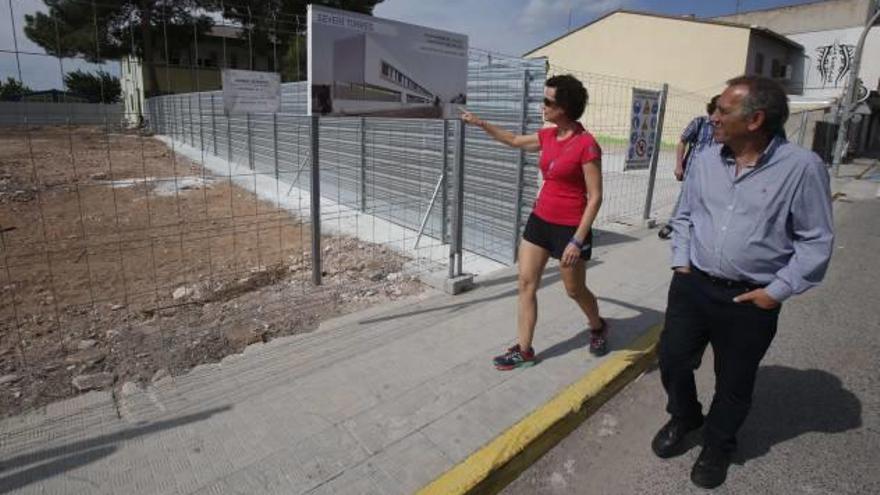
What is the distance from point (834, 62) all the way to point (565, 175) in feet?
133

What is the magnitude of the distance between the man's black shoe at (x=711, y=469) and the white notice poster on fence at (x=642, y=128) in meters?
5.70

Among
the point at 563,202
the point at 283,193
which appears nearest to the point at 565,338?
the point at 563,202

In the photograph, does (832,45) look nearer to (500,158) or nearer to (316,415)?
(500,158)

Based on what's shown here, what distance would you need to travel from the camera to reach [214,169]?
631 inches

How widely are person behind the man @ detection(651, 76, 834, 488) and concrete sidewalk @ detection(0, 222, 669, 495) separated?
100 centimetres

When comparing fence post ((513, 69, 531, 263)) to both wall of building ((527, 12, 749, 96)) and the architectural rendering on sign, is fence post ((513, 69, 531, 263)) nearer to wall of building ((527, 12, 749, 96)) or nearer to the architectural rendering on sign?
the architectural rendering on sign

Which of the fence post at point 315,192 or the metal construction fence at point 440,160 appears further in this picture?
the metal construction fence at point 440,160

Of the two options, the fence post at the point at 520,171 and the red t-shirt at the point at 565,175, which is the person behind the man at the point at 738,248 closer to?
the red t-shirt at the point at 565,175

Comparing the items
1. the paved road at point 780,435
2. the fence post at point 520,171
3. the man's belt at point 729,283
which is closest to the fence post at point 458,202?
the fence post at point 520,171

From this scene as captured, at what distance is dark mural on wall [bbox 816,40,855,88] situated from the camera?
33.5 metres

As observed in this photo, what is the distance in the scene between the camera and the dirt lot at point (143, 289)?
12.1 ft

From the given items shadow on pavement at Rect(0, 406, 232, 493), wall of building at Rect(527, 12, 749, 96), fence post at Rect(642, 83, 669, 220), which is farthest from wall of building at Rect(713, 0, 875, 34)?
shadow on pavement at Rect(0, 406, 232, 493)

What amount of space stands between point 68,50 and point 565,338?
3720mm

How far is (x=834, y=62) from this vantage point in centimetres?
3419
